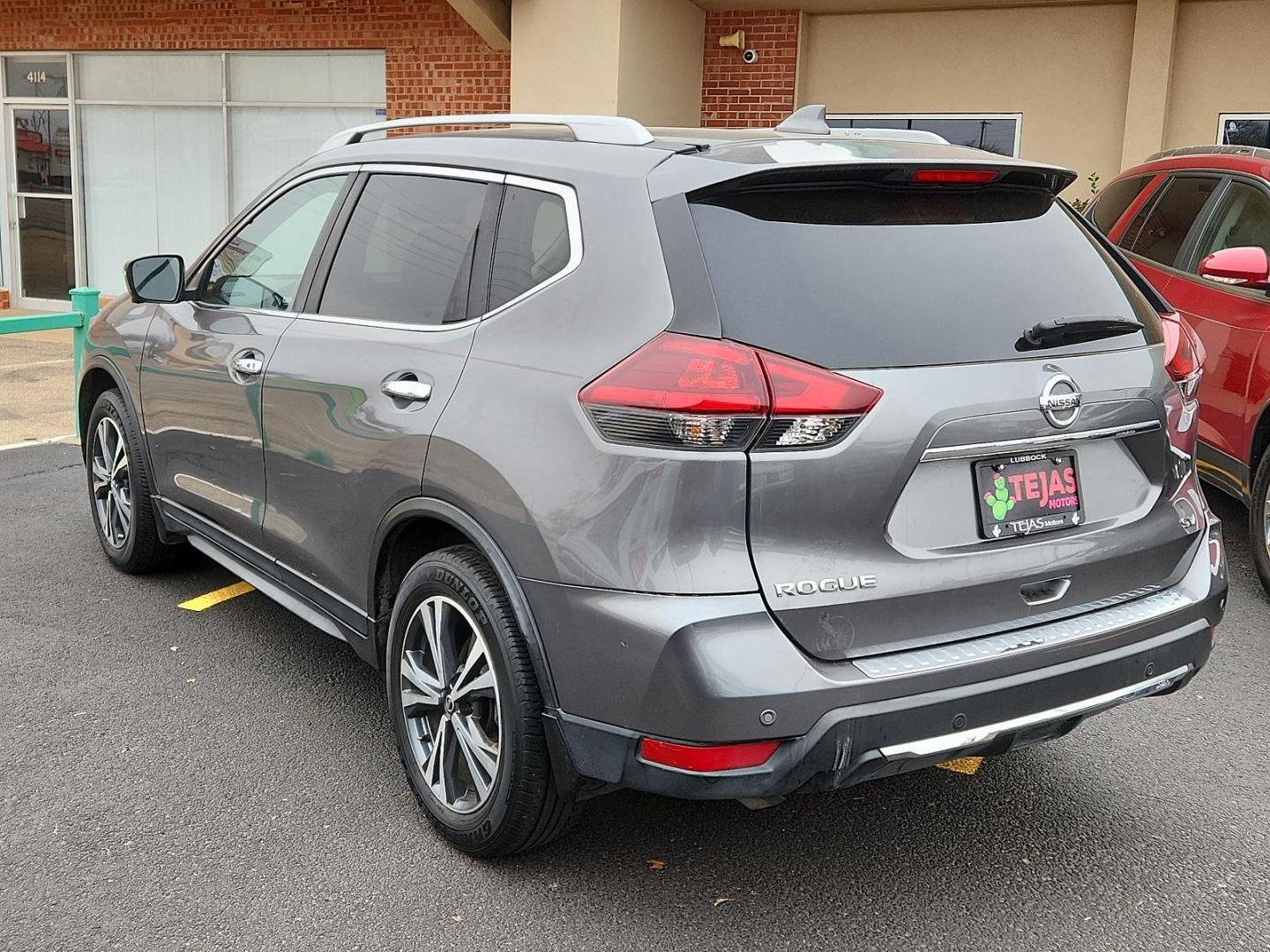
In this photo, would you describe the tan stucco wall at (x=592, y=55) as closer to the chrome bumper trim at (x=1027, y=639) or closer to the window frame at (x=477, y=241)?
the window frame at (x=477, y=241)

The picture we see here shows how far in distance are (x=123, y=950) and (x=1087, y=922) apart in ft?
7.18

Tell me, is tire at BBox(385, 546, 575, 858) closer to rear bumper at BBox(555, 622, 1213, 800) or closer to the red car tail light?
rear bumper at BBox(555, 622, 1213, 800)

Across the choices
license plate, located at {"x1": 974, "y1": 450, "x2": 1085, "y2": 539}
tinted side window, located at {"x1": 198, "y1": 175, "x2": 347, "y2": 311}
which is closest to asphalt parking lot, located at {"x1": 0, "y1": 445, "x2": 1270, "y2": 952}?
license plate, located at {"x1": 974, "y1": 450, "x2": 1085, "y2": 539}

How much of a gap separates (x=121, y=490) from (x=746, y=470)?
3658 mm

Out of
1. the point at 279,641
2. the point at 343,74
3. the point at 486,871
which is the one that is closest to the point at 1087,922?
the point at 486,871

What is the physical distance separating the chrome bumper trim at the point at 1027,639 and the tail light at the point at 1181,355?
521 millimetres

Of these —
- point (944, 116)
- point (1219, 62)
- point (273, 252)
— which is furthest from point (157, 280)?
point (1219, 62)

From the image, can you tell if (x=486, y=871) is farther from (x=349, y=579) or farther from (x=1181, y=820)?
(x=1181, y=820)

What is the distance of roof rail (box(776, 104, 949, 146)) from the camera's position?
3.39m

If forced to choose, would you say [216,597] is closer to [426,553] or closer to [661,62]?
[426,553]

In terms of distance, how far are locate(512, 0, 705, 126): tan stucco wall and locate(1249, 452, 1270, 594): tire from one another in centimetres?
730

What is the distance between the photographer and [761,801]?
298cm

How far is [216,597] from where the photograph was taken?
536 cm

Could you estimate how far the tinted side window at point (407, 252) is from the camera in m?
3.41
